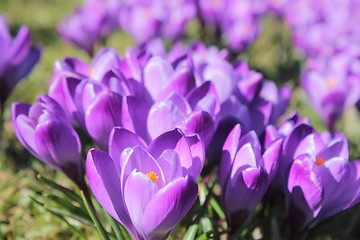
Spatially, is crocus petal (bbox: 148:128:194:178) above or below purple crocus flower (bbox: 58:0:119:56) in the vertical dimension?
above

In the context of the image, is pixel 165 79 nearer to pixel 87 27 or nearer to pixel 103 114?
pixel 103 114

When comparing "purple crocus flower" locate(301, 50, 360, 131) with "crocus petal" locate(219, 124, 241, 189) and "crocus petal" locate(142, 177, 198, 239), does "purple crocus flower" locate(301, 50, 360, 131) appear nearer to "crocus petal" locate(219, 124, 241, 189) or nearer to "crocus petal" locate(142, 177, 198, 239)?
"crocus petal" locate(219, 124, 241, 189)

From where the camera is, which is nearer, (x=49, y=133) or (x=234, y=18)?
(x=49, y=133)

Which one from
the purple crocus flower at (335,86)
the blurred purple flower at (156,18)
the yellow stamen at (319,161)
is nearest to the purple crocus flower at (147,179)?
the yellow stamen at (319,161)

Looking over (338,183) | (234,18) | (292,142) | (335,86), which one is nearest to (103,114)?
(292,142)

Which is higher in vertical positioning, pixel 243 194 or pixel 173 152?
pixel 173 152

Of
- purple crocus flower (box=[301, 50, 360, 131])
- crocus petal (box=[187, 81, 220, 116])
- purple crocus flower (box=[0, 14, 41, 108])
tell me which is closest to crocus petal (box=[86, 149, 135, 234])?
crocus petal (box=[187, 81, 220, 116])
